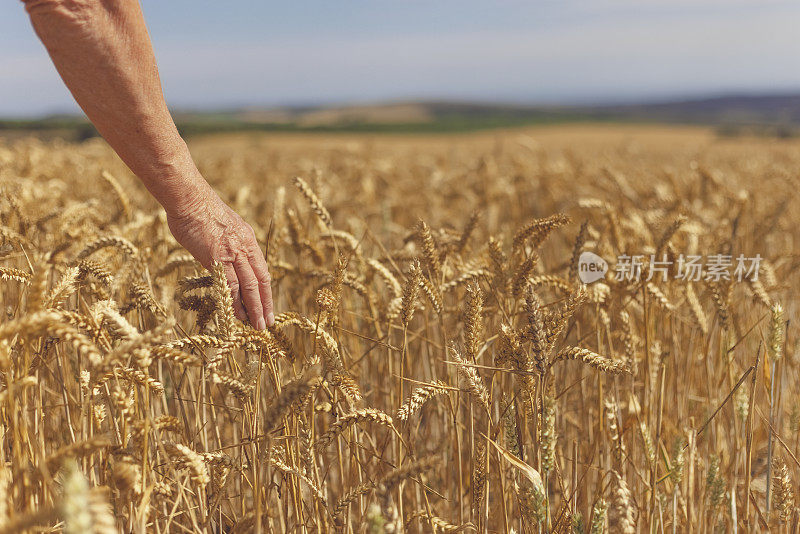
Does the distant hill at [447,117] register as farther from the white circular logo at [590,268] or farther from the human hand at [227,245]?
the white circular logo at [590,268]

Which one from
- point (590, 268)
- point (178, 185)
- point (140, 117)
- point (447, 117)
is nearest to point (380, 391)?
point (590, 268)

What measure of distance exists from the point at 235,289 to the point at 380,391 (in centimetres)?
101

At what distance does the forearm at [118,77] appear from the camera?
1.08 m

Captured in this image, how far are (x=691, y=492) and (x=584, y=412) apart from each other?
1.58ft

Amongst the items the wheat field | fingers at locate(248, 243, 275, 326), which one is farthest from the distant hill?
fingers at locate(248, 243, 275, 326)

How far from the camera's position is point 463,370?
1274 mm

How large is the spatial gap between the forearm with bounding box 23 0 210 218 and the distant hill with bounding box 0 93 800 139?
168 centimetres

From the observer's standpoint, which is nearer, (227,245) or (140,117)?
(140,117)

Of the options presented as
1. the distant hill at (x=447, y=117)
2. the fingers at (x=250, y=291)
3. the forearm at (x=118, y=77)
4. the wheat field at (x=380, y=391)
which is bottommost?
the wheat field at (x=380, y=391)

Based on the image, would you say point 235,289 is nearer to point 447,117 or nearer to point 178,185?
point 178,185

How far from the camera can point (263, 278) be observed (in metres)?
1.39

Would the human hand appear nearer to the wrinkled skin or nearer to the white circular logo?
the wrinkled skin

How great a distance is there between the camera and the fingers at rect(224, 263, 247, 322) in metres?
1.32

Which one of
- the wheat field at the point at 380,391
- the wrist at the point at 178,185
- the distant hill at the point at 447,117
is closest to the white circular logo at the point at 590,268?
the wheat field at the point at 380,391
